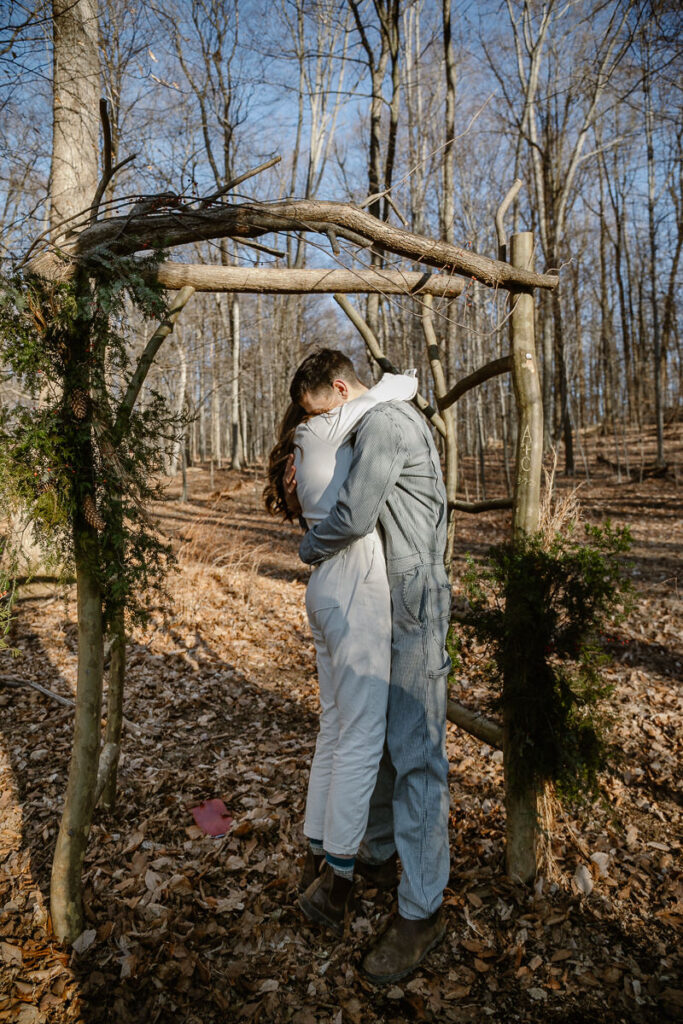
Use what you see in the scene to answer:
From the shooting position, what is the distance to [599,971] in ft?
7.14

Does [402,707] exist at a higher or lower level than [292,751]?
higher

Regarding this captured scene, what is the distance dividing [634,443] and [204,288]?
62.2 feet

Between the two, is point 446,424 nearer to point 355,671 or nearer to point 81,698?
point 355,671

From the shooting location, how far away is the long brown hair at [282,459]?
2.61 metres

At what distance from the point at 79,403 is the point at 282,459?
88cm

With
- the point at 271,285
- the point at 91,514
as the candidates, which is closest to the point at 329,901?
the point at 91,514

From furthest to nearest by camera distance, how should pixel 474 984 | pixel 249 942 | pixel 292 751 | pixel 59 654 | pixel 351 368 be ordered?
1. pixel 59 654
2. pixel 292 751
3. pixel 351 368
4. pixel 249 942
5. pixel 474 984

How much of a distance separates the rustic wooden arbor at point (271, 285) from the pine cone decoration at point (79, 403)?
6.7 inches

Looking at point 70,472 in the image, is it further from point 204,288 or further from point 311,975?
point 311,975

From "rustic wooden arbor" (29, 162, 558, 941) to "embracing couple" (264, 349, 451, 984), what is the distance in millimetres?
520

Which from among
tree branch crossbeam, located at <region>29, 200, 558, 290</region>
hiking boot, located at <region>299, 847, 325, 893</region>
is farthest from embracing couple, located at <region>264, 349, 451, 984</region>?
tree branch crossbeam, located at <region>29, 200, 558, 290</region>

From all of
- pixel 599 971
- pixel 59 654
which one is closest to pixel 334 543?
pixel 599 971

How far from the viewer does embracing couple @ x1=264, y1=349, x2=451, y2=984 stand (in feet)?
7.18

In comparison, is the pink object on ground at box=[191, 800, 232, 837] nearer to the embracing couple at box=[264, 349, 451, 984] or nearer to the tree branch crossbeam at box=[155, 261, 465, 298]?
the embracing couple at box=[264, 349, 451, 984]
